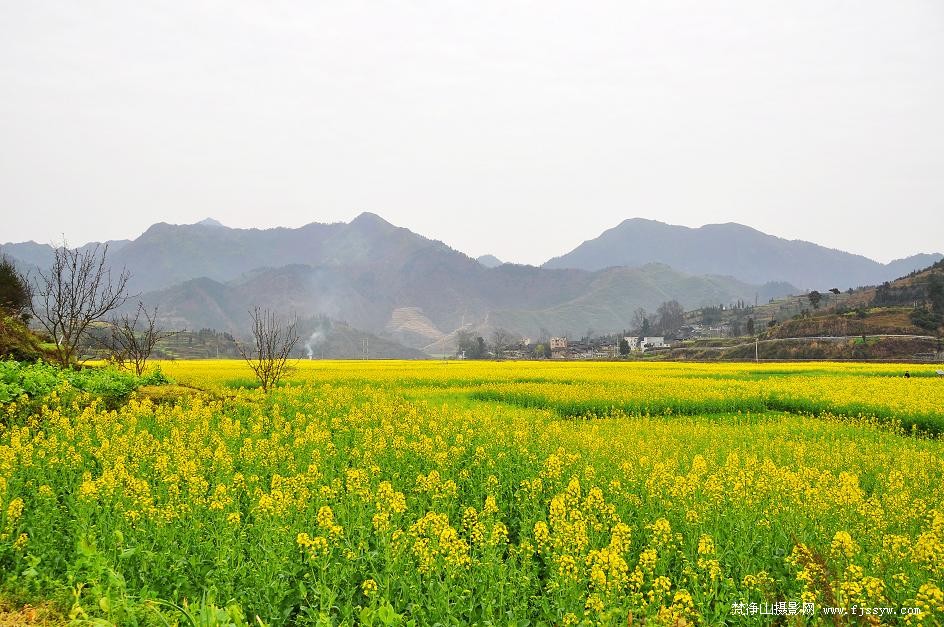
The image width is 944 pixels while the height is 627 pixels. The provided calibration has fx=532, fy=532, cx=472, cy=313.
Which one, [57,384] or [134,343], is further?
[134,343]

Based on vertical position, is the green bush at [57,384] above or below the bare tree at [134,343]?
below

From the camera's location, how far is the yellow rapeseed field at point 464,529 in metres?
5.64

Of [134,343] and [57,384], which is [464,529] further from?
[134,343]

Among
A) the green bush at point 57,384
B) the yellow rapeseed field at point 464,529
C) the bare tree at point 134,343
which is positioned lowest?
the yellow rapeseed field at point 464,529

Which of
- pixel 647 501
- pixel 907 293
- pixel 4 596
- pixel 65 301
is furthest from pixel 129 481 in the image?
pixel 907 293

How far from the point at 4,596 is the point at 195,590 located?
208cm

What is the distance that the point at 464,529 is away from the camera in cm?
754

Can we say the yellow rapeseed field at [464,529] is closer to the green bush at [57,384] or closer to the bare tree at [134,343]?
the green bush at [57,384]

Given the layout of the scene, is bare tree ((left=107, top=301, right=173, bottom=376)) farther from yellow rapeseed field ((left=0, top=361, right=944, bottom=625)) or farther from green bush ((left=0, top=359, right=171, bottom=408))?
yellow rapeseed field ((left=0, top=361, right=944, bottom=625))

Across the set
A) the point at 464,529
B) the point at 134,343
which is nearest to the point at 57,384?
the point at 134,343

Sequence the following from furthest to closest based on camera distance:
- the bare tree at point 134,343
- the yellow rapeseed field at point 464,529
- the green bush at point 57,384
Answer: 1. the bare tree at point 134,343
2. the green bush at point 57,384
3. the yellow rapeseed field at point 464,529

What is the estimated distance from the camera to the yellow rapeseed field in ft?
18.5

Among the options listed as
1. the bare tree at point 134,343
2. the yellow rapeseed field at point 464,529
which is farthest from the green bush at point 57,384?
the bare tree at point 134,343

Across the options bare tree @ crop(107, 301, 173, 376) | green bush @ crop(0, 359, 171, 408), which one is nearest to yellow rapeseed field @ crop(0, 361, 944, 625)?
green bush @ crop(0, 359, 171, 408)
